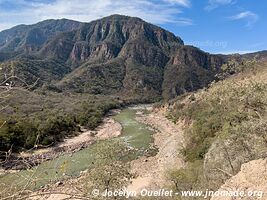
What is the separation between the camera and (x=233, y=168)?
1947 cm

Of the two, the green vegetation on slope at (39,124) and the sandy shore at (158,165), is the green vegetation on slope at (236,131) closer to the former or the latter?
the sandy shore at (158,165)

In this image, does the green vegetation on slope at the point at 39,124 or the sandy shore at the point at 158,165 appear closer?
the sandy shore at the point at 158,165

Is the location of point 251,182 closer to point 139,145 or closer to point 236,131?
point 236,131

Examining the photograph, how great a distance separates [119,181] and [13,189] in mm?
21578

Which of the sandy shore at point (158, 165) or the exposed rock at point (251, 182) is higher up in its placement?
the exposed rock at point (251, 182)

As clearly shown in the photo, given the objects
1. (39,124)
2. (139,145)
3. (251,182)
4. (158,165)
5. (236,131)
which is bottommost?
(139,145)

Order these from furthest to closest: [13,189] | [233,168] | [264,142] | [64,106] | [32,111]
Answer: [64,106], [32,111], [233,168], [264,142], [13,189]

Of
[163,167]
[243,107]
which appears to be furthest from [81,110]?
[243,107]

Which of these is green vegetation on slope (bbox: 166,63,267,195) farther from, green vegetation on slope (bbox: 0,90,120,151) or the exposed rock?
green vegetation on slope (bbox: 0,90,120,151)

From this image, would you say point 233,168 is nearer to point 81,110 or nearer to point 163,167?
point 163,167

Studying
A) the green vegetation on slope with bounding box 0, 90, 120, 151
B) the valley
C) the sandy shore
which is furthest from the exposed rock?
the green vegetation on slope with bounding box 0, 90, 120, 151

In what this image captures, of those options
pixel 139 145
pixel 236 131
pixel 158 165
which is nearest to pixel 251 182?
pixel 236 131

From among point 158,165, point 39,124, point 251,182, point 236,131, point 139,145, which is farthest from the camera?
point 39,124

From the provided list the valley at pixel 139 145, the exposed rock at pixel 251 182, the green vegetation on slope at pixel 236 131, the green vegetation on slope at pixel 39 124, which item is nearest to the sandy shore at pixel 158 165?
the valley at pixel 139 145
